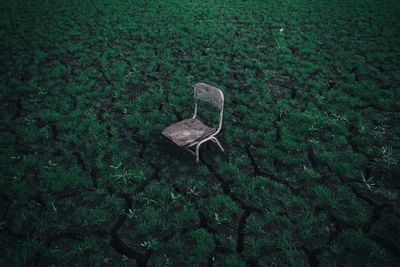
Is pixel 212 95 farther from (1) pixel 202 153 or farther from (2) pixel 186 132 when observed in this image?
Result: (1) pixel 202 153

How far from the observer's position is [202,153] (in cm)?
286

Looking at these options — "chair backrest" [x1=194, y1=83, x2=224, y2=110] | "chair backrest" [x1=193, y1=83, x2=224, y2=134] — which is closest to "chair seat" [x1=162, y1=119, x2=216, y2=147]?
"chair backrest" [x1=193, y1=83, x2=224, y2=134]

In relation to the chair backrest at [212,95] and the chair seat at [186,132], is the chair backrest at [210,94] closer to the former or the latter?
the chair backrest at [212,95]

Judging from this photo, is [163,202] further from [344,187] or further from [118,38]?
[118,38]

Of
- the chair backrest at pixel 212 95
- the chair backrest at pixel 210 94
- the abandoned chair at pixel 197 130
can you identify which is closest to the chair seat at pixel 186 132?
the abandoned chair at pixel 197 130

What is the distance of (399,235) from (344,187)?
1.76 feet

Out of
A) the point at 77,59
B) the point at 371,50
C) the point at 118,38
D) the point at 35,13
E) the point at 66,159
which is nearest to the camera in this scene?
the point at 66,159

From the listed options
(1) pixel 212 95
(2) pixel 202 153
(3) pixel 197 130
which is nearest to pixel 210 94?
(1) pixel 212 95

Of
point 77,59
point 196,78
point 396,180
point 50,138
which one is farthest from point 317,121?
point 77,59

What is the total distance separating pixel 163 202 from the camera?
2.29 metres

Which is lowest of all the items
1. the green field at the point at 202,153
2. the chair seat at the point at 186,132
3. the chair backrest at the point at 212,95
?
the green field at the point at 202,153

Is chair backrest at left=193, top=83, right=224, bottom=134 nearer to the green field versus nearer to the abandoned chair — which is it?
the abandoned chair

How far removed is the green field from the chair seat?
27cm

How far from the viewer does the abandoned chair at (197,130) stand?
2.59 meters
